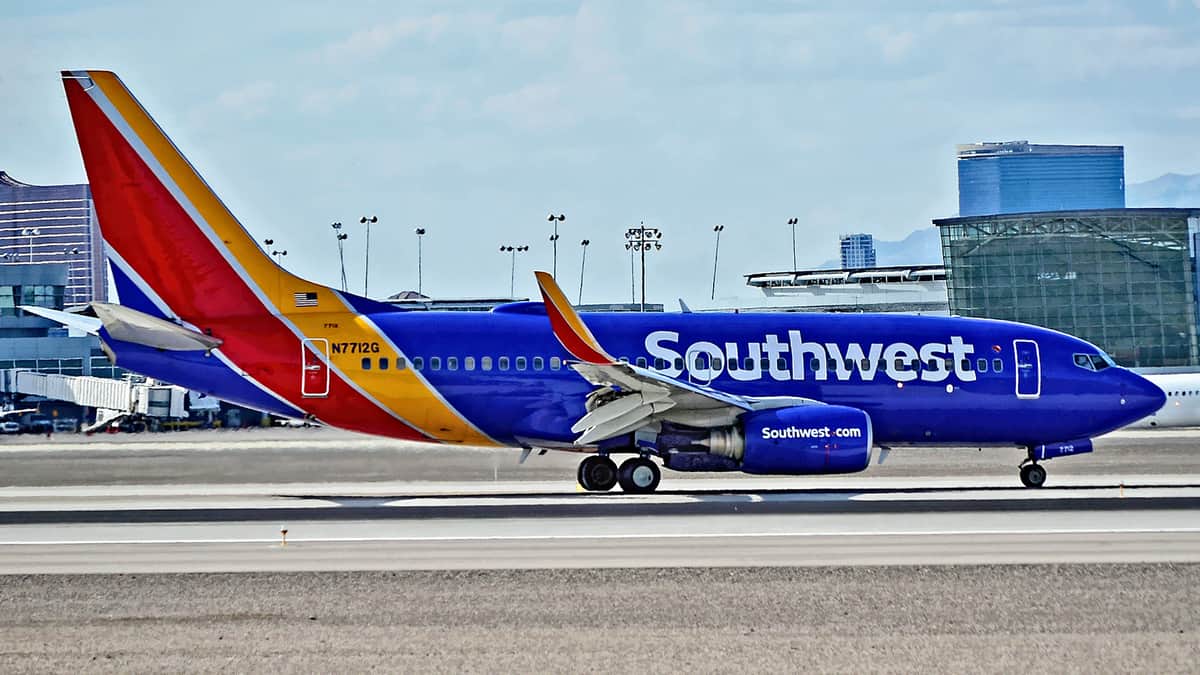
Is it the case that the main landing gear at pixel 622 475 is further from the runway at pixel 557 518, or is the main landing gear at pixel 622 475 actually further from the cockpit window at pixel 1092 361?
the cockpit window at pixel 1092 361

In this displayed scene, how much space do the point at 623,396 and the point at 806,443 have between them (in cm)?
389

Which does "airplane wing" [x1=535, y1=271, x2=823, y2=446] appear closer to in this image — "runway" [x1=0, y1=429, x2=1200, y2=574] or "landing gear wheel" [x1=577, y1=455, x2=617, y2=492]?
"landing gear wheel" [x1=577, y1=455, x2=617, y2=492]

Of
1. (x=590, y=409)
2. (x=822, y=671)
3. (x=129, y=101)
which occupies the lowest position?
(x=822, y=671)

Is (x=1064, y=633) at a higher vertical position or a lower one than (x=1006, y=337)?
lower

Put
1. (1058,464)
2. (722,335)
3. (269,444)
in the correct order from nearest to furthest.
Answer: (722,335) < (1058,464) < (269,444)

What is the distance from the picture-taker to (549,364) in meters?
31.3

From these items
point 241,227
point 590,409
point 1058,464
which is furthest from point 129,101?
point 1058,464

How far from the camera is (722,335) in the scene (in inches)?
1265

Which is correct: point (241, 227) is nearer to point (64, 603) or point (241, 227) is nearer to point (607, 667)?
point (64, 603)

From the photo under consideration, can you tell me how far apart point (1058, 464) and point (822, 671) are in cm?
Answer: 2745

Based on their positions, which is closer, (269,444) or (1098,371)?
(1098,371)

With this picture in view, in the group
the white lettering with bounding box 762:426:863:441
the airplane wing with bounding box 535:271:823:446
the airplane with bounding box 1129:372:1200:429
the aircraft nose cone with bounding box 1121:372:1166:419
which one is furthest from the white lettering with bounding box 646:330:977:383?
the airplane with bounding box 1129:372:1200:429

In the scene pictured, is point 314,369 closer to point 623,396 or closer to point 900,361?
point 623,396

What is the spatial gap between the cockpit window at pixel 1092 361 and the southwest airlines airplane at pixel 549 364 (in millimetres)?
126
